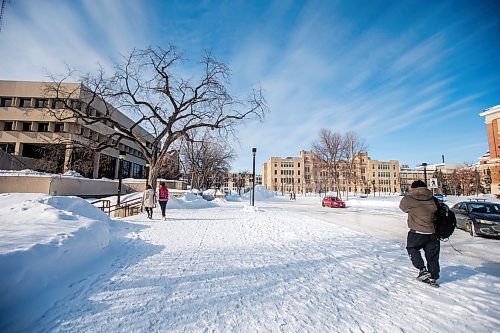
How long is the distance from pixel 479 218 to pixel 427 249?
8.57m

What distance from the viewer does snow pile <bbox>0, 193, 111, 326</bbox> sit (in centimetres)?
314

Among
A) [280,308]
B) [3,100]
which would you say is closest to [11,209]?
[280,308]

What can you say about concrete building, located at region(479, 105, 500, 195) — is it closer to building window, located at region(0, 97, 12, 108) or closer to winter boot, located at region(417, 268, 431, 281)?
winter boot, located at region(417, 268, 431, 281)

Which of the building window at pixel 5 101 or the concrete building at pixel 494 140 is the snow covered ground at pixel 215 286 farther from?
the building window at pixel 5 101

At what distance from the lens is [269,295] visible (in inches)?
144

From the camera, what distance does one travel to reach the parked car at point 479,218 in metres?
9.59

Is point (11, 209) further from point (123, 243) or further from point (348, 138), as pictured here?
point (348, 138)

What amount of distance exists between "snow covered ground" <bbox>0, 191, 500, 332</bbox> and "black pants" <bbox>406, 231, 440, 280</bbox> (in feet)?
1.13

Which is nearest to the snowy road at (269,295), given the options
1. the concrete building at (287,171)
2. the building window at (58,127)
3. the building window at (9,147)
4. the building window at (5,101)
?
the building window at (58,127)

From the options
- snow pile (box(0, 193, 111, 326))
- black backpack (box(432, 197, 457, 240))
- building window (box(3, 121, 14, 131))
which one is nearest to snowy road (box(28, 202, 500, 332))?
snow pile (box(0, 193, 111, 326))

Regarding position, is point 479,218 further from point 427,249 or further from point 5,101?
point 5,101

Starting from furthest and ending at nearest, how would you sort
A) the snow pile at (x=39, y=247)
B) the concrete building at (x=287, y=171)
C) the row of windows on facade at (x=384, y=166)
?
1. the concrete building at (x=287, y=171)
2. the row of windows on facade at (x=384, y=166)
3. the snow pile at (x=39, y=247)

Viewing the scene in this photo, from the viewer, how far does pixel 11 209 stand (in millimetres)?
6383

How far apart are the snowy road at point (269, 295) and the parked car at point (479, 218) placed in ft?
18.3
